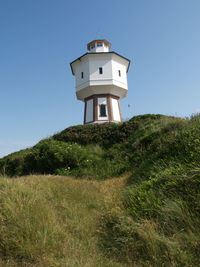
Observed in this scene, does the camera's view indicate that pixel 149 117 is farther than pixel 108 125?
No

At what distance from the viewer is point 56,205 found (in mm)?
4523

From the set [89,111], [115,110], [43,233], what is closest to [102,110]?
[89,111]

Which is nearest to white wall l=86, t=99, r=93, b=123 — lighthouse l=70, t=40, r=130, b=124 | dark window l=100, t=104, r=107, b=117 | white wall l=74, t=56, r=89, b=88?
lighthouse l=70, t=40, r=130, b=124

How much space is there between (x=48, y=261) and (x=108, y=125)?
11962 millimetres

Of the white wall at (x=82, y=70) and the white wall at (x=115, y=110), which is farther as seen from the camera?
the white wall at (x=115, y=110)

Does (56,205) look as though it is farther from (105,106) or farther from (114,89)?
(114,89)

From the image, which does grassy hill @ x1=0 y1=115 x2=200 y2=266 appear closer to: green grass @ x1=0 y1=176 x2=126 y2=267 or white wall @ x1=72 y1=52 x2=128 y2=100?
green grass @ x1=0 y1=176 x2=126 y2=267

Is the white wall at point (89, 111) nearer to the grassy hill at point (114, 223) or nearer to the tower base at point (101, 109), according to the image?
the tower base at point (101, 109)

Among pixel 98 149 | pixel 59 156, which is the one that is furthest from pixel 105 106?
pixel 59 156

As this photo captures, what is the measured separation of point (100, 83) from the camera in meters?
22.1

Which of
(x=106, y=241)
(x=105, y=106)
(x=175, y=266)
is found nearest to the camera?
(x=175, y=266)

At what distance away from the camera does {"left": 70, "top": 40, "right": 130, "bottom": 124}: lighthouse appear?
73.1 feet

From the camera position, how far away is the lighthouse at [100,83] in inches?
877

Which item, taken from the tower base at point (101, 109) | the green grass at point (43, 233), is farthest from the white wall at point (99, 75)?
the green grass at point (43, 233)
